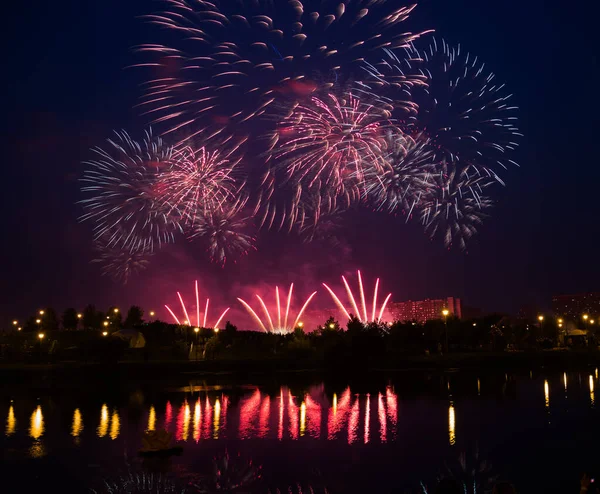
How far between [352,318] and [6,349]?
4044 cm

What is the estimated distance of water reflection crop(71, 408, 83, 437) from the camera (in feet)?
88.7

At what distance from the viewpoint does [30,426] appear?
2922cm

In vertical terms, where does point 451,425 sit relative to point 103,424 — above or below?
above

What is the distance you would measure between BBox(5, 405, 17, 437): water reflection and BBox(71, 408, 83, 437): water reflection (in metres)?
2.68

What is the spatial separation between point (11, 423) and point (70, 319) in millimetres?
93506

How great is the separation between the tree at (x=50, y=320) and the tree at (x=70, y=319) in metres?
1.78

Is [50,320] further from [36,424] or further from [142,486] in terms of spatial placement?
[142,486]

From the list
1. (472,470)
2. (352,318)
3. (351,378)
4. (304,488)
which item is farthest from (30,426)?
(352,318)

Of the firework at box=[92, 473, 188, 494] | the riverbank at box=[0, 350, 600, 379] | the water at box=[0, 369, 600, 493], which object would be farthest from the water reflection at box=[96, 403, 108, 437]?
the riverbank at box=[0, 350, 600, 379]

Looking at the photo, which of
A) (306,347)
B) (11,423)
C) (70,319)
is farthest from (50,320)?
(11,423)

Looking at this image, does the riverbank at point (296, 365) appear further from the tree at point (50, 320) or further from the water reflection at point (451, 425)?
the tree at point (50, 320)

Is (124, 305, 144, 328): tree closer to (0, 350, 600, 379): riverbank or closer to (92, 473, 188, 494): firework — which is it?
(0, 350, 600, 379): riverbank

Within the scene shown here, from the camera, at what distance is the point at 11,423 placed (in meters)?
30.2

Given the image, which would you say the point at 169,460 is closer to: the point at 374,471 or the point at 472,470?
the point at 374,471
